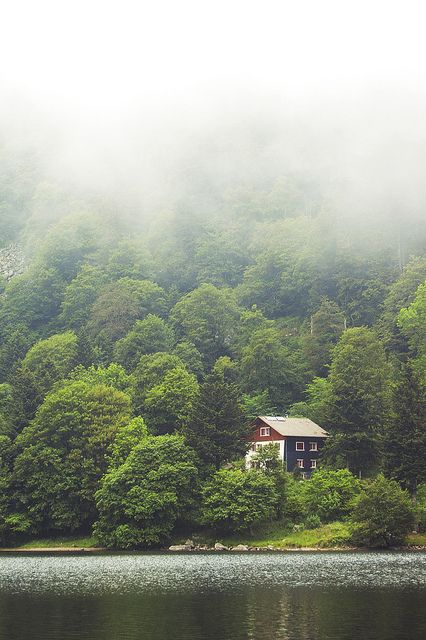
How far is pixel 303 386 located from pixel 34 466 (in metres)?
59.1

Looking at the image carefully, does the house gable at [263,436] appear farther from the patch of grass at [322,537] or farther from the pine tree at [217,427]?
the patch of grass at [322,537]

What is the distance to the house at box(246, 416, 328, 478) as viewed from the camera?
11456cm


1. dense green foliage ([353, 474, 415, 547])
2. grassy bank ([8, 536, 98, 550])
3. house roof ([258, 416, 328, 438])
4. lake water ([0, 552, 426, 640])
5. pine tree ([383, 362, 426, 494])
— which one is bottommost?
lake water ([0, 552, 426, 640])

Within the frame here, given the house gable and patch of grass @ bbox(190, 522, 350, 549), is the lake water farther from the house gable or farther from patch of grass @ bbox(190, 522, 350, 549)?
the house gable

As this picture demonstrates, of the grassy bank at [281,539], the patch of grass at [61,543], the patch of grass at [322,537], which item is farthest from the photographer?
the patch of grass at [61,543]

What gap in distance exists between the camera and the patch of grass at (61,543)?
313ft

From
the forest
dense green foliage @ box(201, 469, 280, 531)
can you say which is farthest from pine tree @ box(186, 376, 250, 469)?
dense green foliage @ box(201, 469, 280, 531)

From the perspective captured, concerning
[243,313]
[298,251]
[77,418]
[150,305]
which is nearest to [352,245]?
[298,251]

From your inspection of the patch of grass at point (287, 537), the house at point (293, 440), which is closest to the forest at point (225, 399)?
the patch of grass at point (287, 537)

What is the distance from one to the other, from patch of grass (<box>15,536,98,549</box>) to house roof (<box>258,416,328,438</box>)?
103 ft

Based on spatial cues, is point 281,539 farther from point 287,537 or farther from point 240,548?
point 240,548

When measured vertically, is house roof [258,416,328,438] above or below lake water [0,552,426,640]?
above

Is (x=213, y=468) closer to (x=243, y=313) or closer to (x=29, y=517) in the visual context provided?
(x=29, y=517)

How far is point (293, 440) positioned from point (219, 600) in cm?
7259
